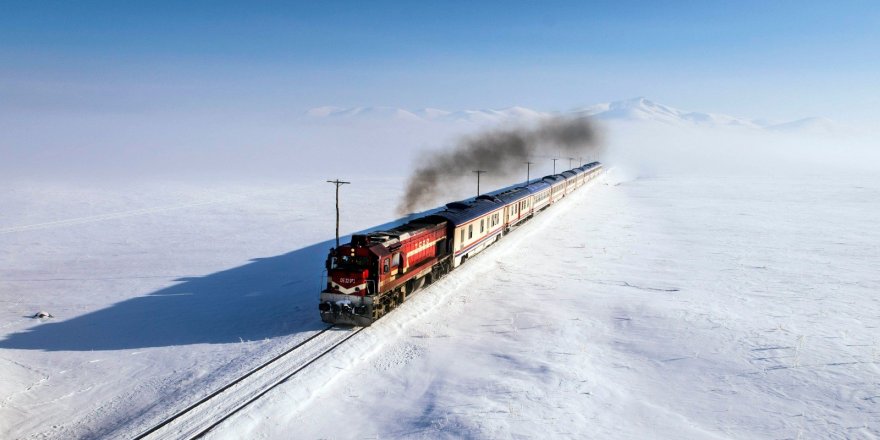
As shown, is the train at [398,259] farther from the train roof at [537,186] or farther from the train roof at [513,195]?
the train roof at [537,186]

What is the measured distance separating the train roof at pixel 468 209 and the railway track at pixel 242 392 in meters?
12.0

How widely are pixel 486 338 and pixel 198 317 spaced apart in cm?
1443

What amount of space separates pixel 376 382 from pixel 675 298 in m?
17.9

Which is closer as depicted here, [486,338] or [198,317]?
[486,338]

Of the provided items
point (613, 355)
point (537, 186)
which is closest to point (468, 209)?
point (613, 355)

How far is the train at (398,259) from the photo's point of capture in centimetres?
2220

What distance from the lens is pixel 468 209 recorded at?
116 feet

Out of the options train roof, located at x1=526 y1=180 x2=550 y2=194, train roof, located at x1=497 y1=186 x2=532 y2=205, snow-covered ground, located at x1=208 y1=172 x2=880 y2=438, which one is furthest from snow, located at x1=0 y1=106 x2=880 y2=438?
train roof, located at x1=526 y1=180 x2=550 y2=194

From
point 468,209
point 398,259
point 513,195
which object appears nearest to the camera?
point 398,259

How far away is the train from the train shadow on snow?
214cm

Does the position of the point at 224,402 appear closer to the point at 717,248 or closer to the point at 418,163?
the point at 717,248

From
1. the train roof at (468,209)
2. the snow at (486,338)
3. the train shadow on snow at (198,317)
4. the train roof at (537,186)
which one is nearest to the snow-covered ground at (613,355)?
the snow at (486,338)

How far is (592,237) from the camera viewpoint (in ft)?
150

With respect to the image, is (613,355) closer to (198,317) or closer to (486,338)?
(486,338)
